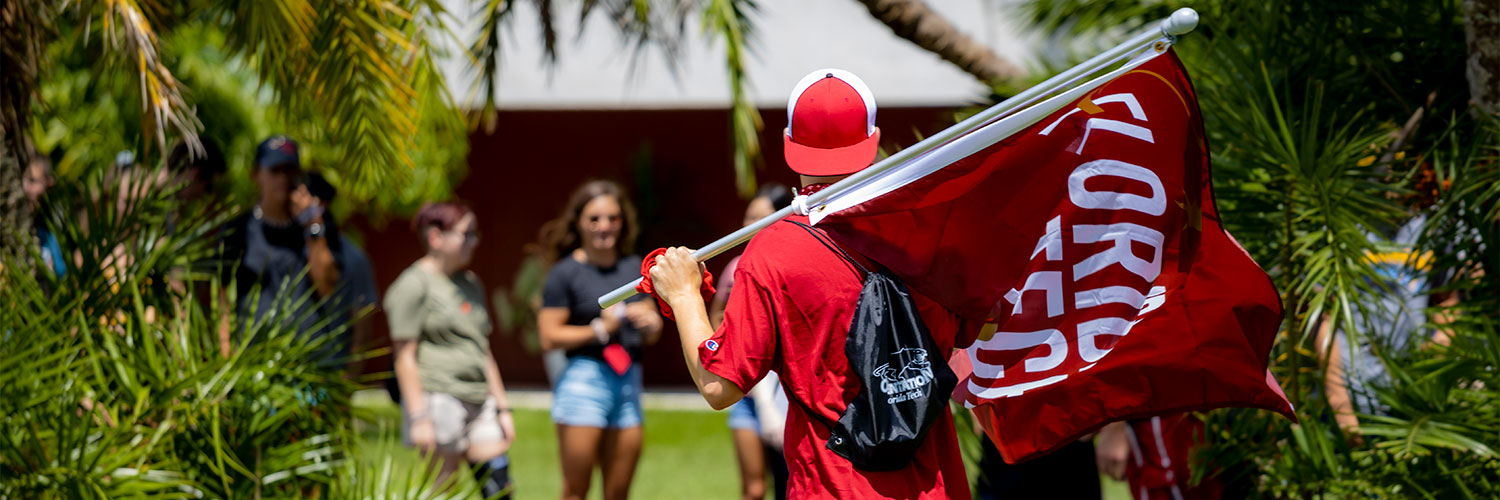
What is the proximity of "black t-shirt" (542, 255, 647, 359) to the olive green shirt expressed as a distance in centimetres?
39

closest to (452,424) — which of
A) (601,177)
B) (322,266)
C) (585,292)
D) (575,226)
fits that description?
(585,292)

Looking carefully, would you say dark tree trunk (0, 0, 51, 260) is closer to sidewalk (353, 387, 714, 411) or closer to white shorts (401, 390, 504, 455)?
white shorts (401, 390, 504, 455)

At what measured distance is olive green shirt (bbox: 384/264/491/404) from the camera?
19.9 ft

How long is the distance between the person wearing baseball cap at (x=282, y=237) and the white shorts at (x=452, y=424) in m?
0.72

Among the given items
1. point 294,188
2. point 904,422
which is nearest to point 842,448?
point 904,422

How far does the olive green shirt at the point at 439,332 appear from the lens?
6066 millimetres

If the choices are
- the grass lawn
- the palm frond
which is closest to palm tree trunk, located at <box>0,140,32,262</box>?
the grass lawn

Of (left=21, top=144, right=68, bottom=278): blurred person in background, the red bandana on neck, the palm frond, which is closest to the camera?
the red bandana on neck

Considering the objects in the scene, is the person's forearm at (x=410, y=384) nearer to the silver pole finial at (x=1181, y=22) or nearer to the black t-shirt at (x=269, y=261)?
the black t-shirt at (x=269, y=261)

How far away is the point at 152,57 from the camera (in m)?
4.54

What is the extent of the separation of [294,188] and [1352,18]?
163 inches

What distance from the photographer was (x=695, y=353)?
275 centimetres

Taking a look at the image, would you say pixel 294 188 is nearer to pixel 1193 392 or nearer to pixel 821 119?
pixel 821 119

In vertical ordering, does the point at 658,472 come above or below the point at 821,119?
below
